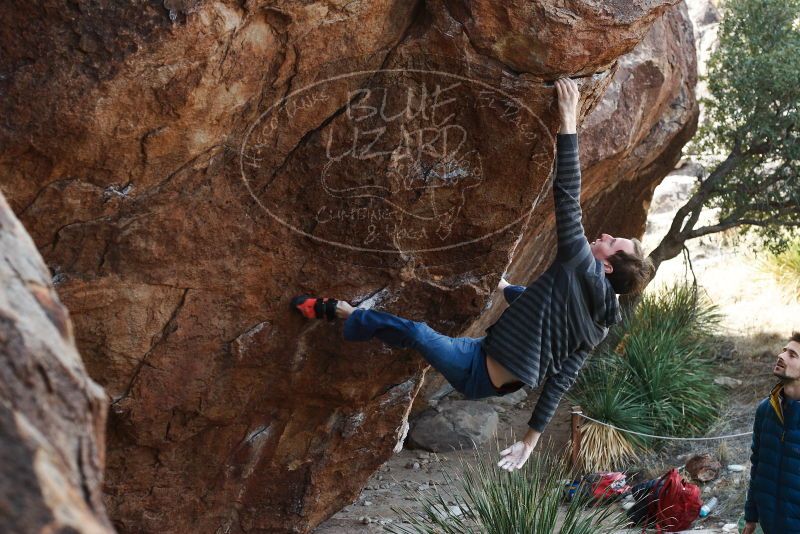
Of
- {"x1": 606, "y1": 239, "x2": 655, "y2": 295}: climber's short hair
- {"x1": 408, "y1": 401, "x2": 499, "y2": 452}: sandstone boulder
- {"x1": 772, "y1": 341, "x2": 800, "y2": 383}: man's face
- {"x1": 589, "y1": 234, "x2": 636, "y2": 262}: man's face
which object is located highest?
{"x1": 589, "y1": 234, "x2": 636, "y2": 262}: man's face

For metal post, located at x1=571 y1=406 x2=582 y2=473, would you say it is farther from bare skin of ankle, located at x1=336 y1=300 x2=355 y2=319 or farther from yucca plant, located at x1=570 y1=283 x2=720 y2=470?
bare skin of ankle, located at x1=336 y1=300 x2=355 y2=319

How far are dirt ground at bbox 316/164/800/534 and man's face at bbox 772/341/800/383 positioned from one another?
2852 millimetres

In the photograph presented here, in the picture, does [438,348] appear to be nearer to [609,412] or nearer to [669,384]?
[609,412]

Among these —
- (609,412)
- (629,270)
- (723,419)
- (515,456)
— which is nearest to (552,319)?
(629,270)

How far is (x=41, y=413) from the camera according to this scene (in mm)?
1899

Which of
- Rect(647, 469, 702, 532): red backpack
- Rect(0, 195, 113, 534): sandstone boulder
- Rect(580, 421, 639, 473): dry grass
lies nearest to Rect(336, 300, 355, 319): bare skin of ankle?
Rect(0, 195, 113, 534): sandstone boulder

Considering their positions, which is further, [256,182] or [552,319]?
[256,182]

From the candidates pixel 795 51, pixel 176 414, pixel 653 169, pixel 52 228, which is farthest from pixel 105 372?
pixel 795 51

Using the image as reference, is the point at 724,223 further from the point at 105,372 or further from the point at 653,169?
the point at 105,372

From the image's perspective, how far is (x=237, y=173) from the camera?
465 centimetres

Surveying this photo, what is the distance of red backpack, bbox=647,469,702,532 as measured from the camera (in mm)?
6816

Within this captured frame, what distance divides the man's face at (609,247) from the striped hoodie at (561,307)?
14 centimetres

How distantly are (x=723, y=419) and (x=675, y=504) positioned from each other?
2665 millimetres

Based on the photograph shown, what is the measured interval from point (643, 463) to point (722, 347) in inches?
136
